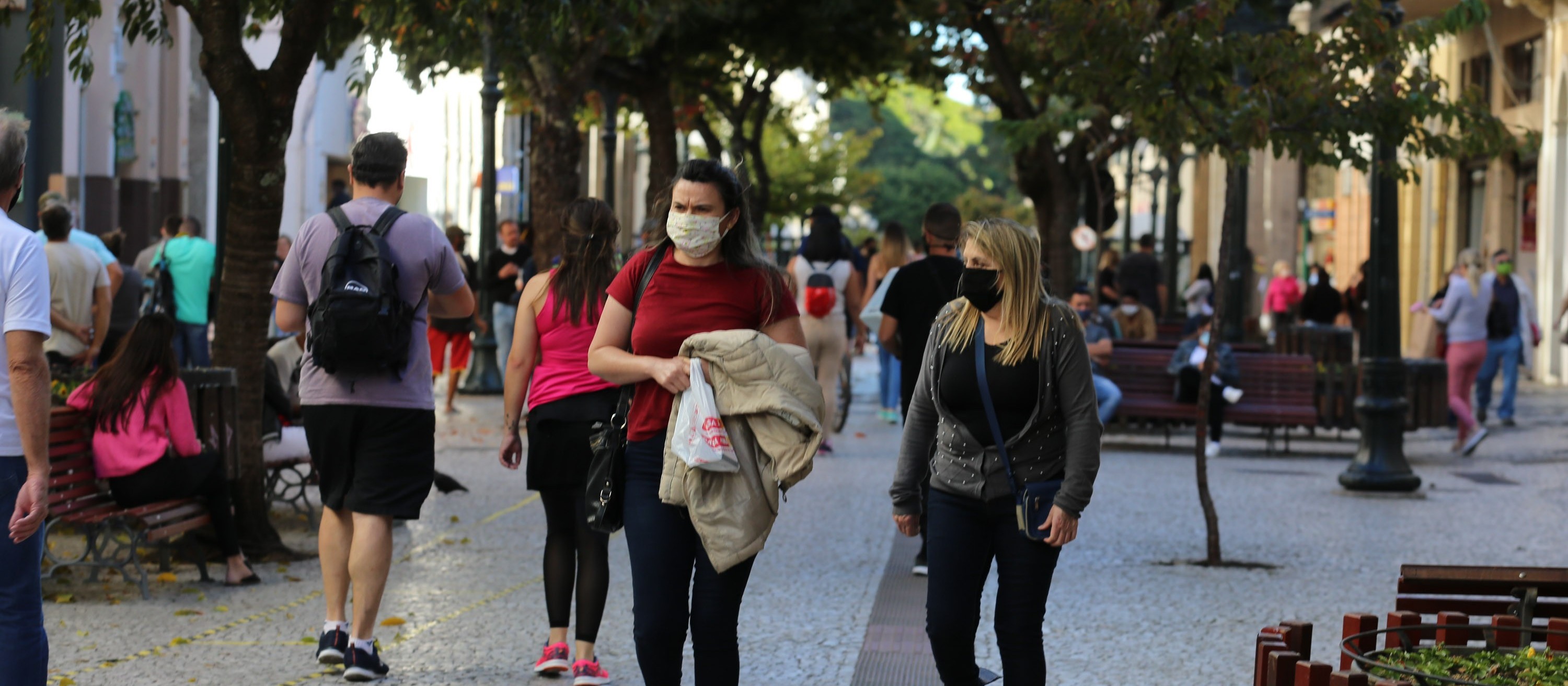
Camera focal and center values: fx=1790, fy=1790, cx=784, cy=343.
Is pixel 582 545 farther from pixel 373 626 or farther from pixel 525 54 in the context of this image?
pixel 525 54

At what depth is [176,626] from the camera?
22.7 ft

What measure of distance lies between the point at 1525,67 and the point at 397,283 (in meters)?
26.5

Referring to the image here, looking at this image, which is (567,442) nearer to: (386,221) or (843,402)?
(386,221)

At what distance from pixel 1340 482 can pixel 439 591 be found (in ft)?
23.2

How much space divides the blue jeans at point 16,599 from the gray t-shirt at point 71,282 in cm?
699

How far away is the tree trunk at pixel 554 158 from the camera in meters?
19.3

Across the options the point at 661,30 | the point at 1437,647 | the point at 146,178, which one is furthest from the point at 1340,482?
the point at 146,178

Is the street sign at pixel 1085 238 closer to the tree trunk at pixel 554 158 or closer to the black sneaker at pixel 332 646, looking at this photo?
the tree trunk at pixel 554 158

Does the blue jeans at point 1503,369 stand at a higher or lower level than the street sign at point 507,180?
lower

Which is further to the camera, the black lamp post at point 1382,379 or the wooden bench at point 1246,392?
the wooden bench at point 1246,392

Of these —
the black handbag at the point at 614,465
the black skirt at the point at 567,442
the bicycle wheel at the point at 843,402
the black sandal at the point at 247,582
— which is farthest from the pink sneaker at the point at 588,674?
the bicycle wheel at the point at 843,402

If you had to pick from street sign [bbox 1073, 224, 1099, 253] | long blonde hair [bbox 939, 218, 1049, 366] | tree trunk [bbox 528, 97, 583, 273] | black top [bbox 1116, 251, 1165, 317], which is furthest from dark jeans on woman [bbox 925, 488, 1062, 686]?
street sign [bbox 1073, 224, 1099, 253]

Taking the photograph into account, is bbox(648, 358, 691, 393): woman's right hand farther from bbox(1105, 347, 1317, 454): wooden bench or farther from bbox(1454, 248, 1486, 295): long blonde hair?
bbox(1454, 248, 1486, 295): long blonde hair

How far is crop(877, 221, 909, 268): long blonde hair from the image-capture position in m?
11.2
